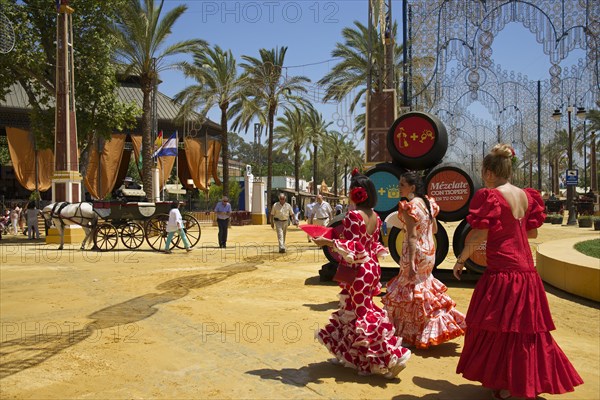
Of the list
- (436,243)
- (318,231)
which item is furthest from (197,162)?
(318,231)

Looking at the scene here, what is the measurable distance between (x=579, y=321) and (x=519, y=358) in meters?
3.69

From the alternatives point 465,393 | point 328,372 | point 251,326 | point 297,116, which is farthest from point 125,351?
point 297,116

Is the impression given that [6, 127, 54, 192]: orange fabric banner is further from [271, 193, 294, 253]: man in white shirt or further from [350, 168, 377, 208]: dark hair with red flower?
[350, 168, 377, 208]: dark hair with red flower

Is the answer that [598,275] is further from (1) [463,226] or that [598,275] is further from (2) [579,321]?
(1) [463,226]

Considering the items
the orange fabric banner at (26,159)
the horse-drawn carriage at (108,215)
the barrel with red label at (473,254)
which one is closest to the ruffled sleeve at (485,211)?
the barrel with red label at (473,254)

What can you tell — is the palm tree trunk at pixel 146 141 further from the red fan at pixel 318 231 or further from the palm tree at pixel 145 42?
the red fan at pixel 318 231

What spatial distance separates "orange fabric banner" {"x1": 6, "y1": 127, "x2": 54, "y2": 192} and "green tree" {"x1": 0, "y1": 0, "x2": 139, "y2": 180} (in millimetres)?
10403

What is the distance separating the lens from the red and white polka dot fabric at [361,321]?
4.25 metres

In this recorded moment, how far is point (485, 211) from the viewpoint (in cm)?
367

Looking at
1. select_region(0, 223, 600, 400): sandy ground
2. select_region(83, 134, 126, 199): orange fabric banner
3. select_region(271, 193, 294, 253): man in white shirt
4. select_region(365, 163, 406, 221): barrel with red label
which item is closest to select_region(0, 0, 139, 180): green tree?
select_region(271, 193, 294, 253): man in white shirt

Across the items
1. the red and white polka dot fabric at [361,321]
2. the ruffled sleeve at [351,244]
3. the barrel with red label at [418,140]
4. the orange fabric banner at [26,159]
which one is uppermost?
the orange fabric banner at [26,159]

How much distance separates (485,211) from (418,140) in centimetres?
523

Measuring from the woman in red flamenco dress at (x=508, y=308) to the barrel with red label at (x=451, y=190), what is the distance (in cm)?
466

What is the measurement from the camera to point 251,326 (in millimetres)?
6172
